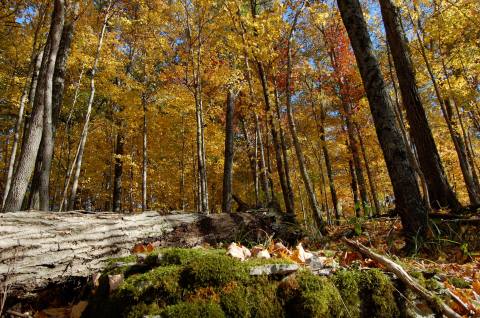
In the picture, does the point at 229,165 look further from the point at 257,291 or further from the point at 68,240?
the point at 257,291

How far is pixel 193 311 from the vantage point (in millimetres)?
1441

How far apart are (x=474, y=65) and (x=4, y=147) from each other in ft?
68.1

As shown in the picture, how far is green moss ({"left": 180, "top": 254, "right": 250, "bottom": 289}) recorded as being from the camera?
160 centimetres

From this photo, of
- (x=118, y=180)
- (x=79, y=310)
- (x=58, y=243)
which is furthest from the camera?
(x=118, y=180)

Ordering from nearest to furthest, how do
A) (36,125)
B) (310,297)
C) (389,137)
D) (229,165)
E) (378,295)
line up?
(310,297) < (378,295) < (389,137) < (36,125) < (229,165)

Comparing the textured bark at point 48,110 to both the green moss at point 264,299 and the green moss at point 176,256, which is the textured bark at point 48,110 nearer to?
the green moss at point 176,256

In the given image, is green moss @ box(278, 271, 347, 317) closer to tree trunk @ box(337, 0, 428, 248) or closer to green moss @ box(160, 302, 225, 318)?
green moss @ box(160, 302, 225, 318)

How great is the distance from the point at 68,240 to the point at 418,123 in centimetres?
558

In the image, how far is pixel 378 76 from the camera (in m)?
3.89

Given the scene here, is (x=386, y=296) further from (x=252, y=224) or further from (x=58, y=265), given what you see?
(x=252, y=224)

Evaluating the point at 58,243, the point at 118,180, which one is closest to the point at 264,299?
the point at 58,243

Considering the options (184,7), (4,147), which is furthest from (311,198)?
(4,147)

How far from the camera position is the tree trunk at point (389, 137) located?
11.8 ft

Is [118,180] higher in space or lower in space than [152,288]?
higher
